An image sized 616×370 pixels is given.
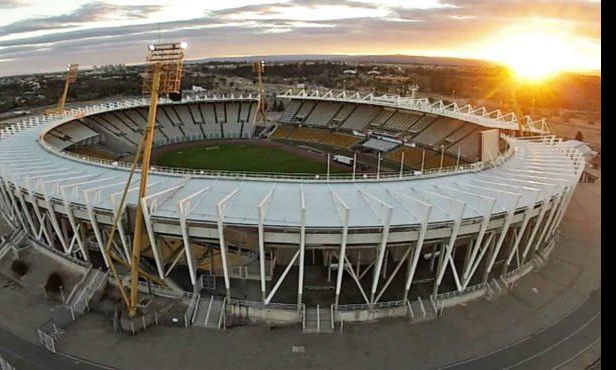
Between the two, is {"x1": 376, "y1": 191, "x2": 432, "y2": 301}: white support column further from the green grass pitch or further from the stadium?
the green grass pitch

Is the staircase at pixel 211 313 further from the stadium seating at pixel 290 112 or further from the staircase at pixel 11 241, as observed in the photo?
the stadium seating at pixel 290 112

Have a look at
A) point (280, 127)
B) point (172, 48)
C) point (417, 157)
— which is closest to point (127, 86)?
point (280, 127)

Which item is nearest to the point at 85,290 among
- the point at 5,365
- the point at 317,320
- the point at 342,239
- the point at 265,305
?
the point at 5,365

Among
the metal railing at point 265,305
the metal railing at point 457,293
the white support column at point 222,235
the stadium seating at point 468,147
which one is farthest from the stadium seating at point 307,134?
the metal railing at point 265,305

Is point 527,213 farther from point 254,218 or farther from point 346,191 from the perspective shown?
point 254,218

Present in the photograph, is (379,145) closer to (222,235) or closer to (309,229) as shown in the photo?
(309,229)

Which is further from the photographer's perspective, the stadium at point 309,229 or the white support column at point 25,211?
the white support column at point 25,211
